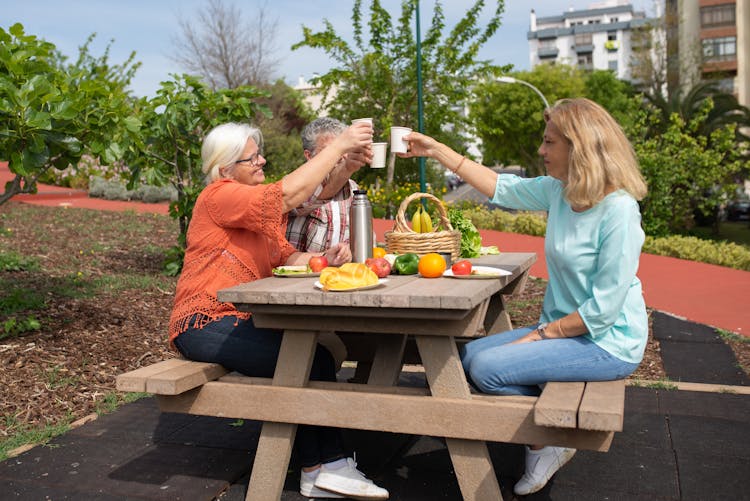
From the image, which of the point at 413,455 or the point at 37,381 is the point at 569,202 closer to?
the point at 413,455

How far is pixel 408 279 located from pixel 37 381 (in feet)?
9.64

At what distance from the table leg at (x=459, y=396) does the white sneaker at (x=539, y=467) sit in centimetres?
34

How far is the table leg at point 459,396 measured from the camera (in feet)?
9.73

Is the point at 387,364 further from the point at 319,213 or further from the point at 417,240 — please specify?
the point at 319,213

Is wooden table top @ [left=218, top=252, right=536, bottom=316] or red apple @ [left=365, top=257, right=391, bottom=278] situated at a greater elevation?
red apple @ [left=365, top=257, right=391, bottom=278]

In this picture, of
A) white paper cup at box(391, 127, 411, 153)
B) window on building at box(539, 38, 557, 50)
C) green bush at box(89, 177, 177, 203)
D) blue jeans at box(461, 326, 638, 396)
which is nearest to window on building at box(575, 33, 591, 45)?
window on building at box(539, 38, 557, 50)

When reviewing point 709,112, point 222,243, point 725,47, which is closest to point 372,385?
point 222,243

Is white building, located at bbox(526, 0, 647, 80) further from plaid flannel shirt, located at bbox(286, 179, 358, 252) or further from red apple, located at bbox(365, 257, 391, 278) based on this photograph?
red apple, located at bbox(365, 257, 391, 278)

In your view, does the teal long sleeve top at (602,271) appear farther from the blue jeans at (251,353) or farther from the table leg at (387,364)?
→ the blue jeans at (251,353)

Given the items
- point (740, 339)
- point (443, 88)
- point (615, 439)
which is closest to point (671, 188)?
point (443, 88)

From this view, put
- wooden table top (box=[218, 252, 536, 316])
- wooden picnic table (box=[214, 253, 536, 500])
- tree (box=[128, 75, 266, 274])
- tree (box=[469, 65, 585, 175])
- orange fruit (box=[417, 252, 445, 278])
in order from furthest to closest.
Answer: tree (box=[469, 65, 585, 175])
tree (box=[128, 75, 266, 274])
orange fruit (box=[417, 252, 445, 278])
wooden picnic table (box=[214, 253, 536, 500])
wooden table top (box=[218, 252, 536, 316])

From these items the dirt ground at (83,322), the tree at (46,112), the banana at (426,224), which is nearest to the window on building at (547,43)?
the dirt ground at (83,322)

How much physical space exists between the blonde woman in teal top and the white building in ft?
399

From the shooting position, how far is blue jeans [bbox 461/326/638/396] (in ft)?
10.0
